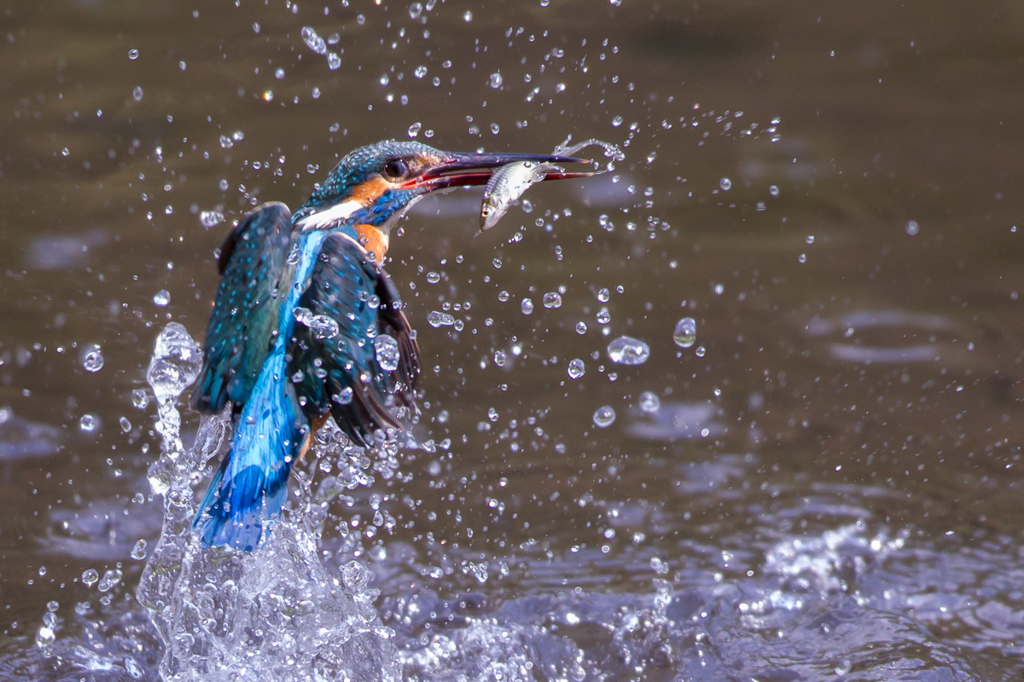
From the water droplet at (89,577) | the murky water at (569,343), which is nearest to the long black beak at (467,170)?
the murky water at (569,343)

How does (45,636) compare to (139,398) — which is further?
(139,398)

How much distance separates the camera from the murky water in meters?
2.27

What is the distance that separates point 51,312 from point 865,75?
2.58 metres

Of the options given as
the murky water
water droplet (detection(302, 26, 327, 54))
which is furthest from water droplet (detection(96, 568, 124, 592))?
water droplet (detection(302, 26, 327, 54))

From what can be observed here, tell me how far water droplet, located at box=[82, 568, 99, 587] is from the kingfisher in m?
0.59

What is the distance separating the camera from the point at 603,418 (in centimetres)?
298

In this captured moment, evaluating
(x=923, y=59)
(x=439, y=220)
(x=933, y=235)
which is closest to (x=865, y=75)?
(x=923, y=59)

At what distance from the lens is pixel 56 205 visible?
10.7ft

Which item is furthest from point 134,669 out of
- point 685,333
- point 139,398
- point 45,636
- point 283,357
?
point 685,333

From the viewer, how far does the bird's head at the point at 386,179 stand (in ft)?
6.98

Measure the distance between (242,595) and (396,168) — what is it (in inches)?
36.2

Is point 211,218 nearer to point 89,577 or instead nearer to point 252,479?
point 89,577

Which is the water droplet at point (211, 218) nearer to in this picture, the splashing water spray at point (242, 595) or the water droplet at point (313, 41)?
the water droplet at point (313, 41)

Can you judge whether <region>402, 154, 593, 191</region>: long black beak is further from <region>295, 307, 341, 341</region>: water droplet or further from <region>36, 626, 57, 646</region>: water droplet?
<region>36, 626, 57, 646</region>: water droplet
